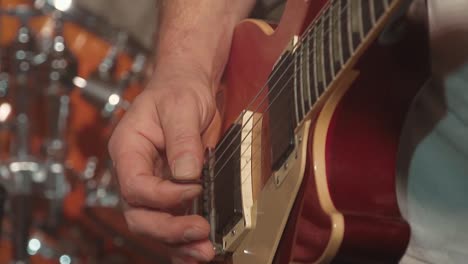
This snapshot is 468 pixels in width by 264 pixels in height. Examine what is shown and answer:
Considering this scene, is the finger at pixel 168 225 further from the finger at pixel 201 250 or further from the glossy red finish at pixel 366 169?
the glossy red finish at pixel 366 169

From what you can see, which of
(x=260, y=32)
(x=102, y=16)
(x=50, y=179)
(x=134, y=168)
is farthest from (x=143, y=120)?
(x=102, y=16)

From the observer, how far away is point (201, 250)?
820mm

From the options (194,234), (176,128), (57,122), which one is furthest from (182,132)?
(57,122)

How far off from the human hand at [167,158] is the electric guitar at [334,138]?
69mm

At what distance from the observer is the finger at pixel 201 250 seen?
2.69ft

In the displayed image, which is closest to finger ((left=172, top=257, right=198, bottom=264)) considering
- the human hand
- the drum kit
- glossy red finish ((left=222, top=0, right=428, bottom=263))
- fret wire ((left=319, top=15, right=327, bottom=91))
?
the human hand

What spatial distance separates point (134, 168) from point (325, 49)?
30 centimetres

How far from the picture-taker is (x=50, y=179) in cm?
183

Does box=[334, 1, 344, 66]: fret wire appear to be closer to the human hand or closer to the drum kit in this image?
the human hand

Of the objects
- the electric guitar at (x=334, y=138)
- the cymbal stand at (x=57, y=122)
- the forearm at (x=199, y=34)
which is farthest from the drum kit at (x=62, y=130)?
the electric guitar at (x=334, y=138)

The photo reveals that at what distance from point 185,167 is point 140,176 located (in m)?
0.06

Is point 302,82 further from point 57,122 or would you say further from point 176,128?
point 57,122

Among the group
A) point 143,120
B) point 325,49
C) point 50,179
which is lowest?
point 50,179

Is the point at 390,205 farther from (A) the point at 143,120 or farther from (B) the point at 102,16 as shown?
(B) the point at 102,16
